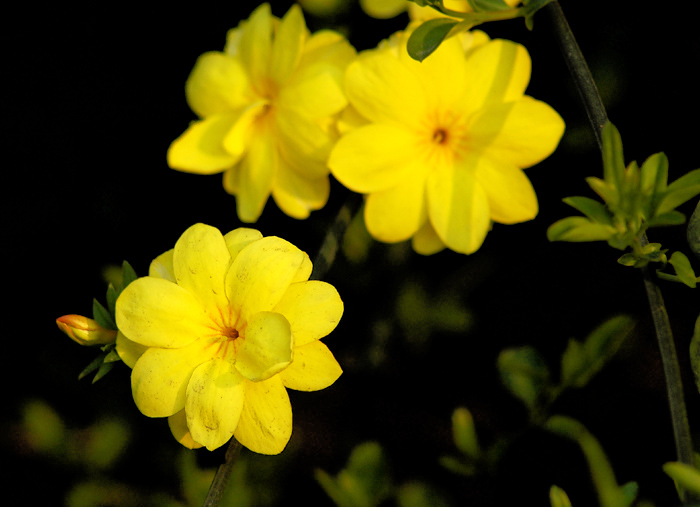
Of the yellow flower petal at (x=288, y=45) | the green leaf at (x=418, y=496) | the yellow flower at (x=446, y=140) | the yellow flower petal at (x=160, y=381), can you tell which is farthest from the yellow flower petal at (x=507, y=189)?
the green leaf at (x=418, y=496)

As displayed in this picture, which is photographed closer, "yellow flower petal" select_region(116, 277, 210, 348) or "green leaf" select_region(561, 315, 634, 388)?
"yellow flower petal" select_region(116, 277, 210, 348)


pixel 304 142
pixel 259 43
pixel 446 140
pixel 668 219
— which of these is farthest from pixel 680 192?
pixel 259 43

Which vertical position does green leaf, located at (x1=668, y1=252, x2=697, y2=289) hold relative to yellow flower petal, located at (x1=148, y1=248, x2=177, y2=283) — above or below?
above

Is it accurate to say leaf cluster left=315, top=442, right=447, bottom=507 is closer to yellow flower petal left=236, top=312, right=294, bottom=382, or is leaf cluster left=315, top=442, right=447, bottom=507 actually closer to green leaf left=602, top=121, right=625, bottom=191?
yellow flower petal left=236, top=312, right=294, bottom=382

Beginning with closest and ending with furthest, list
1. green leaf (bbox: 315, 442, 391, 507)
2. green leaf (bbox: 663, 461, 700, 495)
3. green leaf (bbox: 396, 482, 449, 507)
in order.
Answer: green leaf (bbox: 663, 461, 700, 495)
green leaf (bbox: 315, 442, 391, 507)
green leaf (bbox: 396, 482, 449, 507)

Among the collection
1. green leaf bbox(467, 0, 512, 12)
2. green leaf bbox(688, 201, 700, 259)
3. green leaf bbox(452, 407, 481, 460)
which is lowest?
green leaf bbox(452, 407, 481, 460)

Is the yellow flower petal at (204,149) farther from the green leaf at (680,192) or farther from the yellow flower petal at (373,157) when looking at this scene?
the green leaf at (680,192)

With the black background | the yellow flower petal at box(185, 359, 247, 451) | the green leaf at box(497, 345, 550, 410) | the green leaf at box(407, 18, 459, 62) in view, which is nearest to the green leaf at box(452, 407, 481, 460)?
the green leaf at box(497, 345, 550, 410)

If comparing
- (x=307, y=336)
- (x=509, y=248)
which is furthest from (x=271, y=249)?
(x=509, y=248)
